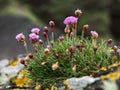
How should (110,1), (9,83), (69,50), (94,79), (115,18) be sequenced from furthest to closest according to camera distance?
(115,18) → (110,1) → (9,83) → (69,50) → (94,79)

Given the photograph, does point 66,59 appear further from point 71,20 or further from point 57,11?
point 57,11

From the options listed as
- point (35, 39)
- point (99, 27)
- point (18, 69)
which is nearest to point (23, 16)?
point (99, 27)

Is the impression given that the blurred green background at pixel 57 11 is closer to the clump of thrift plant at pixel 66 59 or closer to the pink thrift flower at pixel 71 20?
the clump of thrift plant at pixel 66 59

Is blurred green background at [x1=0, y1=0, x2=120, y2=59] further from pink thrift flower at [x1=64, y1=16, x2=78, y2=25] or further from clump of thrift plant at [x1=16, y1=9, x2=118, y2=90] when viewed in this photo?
pink thrift flower at [x1=64, y1=16, x2=78, y2=25]

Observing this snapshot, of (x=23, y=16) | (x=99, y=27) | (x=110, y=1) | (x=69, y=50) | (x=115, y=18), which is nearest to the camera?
(x=69, y=50)

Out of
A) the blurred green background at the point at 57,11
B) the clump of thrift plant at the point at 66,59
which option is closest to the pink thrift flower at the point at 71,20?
the clump of thrift plant at the point at 66,59

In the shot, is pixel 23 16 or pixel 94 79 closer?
pixel 94 79

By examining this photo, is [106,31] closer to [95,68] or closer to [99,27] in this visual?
[99,27]

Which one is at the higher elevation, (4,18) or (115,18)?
(115,18)

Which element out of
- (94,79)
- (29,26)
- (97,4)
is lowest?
(94,79)

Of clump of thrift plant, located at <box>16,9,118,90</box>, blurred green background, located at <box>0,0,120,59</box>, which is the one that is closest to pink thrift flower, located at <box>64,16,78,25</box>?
clump of thrift plant, located at <box>16,9,118,90</box>
